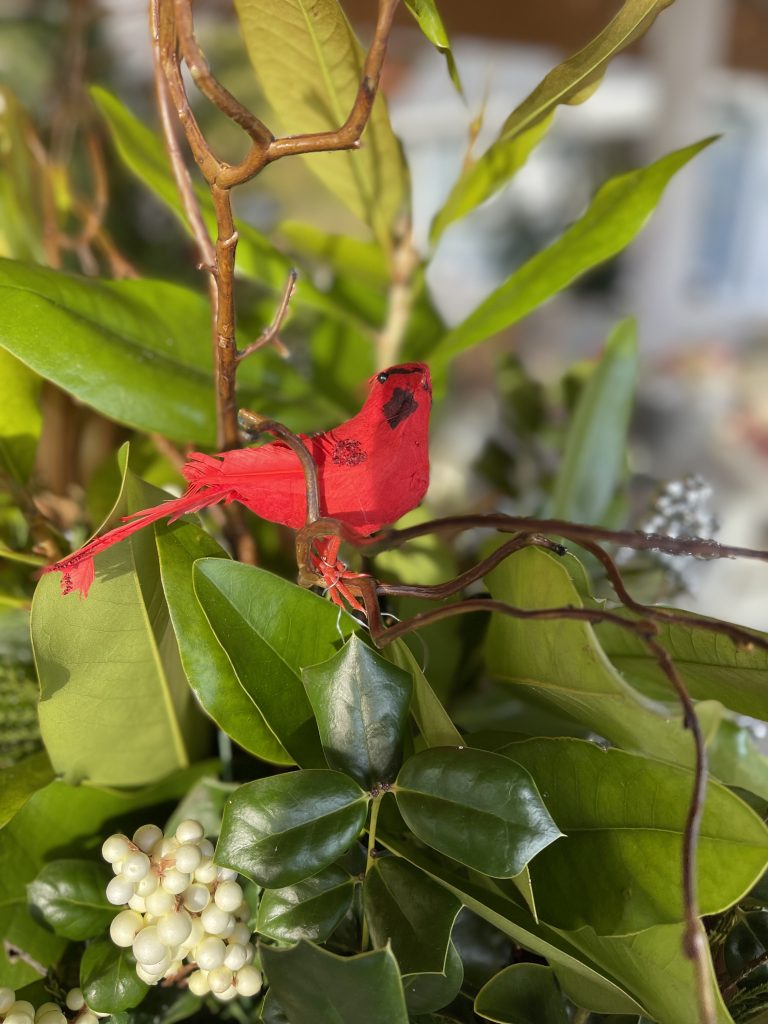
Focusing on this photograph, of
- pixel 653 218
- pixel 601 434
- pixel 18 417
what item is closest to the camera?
pixel 18 417

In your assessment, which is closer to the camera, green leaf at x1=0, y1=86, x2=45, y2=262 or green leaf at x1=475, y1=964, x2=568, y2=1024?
green leaf at x1=475, y1=964, x2=568, y2=1024

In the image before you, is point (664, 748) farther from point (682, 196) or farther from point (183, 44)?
point (682, 196)

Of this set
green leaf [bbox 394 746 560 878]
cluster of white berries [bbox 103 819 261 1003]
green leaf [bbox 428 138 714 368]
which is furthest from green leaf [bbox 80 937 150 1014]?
green leaf [bbox 428 138 714 368]

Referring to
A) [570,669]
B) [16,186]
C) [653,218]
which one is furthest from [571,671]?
[653,218]

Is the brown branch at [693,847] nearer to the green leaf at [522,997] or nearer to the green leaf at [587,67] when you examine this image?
the green leaf at [522,997]

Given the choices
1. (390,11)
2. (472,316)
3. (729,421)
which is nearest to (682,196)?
(729,421)

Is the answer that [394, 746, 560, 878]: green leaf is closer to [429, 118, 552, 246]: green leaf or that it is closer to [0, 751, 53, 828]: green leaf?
[0, 751, 53, 828]: green leaf

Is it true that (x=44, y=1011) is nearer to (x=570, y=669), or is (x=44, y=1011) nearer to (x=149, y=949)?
(x=149, y=949)
